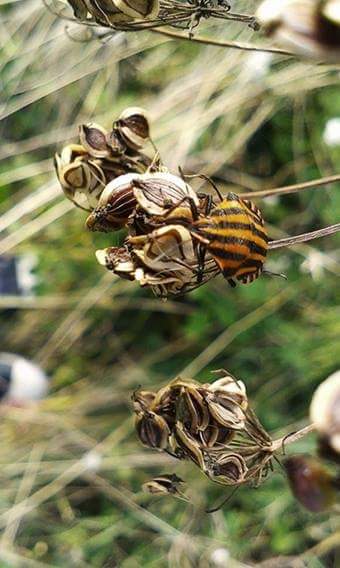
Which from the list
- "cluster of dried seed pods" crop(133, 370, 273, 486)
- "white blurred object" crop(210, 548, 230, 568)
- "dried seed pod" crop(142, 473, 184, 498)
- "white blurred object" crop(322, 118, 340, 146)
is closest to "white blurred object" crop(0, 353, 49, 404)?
"white blurred object" crop(210, 548, 230, 568)

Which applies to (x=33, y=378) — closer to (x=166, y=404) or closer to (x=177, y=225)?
(x=166, y=404)

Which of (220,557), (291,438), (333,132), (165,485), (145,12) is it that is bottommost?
(220,557)

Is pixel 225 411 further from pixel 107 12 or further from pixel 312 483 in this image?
pixel 107 12

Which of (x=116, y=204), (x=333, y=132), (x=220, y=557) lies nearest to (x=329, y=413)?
(x=116, y=204)

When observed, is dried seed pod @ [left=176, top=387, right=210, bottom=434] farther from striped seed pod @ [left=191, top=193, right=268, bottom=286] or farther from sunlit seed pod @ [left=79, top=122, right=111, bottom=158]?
sunlit seed pod @ [left=79, top=122, right=111, bottom=158]

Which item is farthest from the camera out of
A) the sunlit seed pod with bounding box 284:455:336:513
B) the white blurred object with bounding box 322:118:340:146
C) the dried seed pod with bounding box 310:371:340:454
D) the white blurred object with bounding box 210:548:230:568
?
the white blurred object with bounding box 322:118:340:146

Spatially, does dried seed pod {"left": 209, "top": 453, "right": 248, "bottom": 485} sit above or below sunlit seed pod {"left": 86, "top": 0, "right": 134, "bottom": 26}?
below
